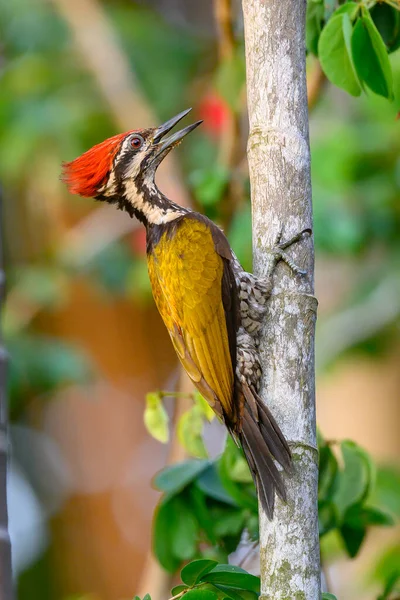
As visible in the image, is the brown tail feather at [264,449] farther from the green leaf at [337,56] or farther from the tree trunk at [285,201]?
the green leaf at [337,56]

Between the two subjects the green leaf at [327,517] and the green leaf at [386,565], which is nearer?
the green leaf at [327,517]

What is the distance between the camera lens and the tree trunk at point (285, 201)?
244cm

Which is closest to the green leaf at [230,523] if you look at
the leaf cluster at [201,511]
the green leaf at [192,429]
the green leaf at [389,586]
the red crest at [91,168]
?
the leaf cluster at [201,511]

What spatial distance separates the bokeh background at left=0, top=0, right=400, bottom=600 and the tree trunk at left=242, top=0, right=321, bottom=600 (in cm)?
124

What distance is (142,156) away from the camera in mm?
3568

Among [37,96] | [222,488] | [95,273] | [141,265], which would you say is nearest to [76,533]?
[95,273]

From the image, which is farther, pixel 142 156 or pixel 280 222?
pixel 142 156

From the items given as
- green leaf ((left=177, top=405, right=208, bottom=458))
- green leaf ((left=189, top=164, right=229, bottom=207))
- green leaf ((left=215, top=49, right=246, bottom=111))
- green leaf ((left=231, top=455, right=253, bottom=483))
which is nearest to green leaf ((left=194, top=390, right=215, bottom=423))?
green leaf ((left=177, top=405, right=208, bottom=458))

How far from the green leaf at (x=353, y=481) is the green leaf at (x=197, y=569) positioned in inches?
31.3

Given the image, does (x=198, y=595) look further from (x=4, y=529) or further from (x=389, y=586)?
(x=389, y=586)

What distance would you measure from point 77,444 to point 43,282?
254cm

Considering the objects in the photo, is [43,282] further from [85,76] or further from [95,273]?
[85,76]

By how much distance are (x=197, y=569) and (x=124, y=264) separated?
4.85 m

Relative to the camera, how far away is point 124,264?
7137mm
